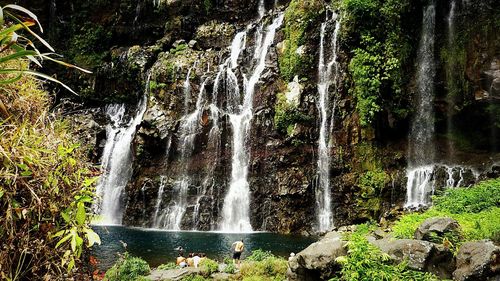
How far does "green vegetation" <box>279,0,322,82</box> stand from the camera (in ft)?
82.5

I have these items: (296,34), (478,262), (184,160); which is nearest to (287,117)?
(296,34)

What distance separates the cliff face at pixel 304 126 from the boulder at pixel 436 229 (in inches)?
529

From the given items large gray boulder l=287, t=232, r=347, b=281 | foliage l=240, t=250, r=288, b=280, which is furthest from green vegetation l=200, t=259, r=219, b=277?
large gray boulder l=287, t=232, r=347, b=281

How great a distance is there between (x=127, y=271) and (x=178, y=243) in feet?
27.6

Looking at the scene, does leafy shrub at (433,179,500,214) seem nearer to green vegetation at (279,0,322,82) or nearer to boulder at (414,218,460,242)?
boulder at (414,218,460,242)

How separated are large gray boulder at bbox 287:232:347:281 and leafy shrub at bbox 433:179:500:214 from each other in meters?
4.76

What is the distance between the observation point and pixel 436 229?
6879mm

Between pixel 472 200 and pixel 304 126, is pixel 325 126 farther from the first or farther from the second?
pixel 472 200

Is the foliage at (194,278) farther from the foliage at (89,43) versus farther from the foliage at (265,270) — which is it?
the foliage at (89,43)

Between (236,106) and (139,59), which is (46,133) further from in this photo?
(139,59)

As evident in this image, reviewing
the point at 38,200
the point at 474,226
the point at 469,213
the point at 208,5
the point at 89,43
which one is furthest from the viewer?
the point at 89,43

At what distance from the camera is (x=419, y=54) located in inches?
944

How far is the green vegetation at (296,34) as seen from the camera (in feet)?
82.5

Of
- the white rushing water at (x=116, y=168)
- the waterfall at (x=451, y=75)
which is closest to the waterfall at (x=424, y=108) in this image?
the waterfall at (x=451, y=75)
